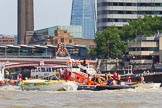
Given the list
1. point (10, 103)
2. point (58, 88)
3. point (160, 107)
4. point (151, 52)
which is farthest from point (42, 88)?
point (151, 52)

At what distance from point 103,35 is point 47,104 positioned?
109825 mm

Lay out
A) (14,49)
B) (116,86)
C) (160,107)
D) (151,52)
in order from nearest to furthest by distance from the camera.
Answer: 1. (160,107)
2. (116,86)
3. (151,52)
4. (14,49)

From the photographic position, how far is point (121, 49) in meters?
163

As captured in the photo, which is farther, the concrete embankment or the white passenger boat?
the concrete embankment

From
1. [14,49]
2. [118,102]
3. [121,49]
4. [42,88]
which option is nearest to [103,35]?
[121,49]

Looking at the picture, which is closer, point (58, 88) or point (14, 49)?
point (58, 88)

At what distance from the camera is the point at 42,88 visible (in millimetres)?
80000

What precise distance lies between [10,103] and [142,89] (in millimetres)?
23615

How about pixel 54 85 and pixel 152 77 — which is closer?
pixel 54 85

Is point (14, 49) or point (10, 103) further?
point (14, 49)

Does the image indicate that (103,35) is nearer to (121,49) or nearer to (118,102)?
(121,49)

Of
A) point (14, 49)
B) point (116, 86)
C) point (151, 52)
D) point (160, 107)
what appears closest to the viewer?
point (160, 107)

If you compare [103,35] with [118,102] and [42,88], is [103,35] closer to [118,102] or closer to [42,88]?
[42,88]

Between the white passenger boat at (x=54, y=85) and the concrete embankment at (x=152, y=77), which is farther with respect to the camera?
the concrete embankment at (x=152, y=77)
